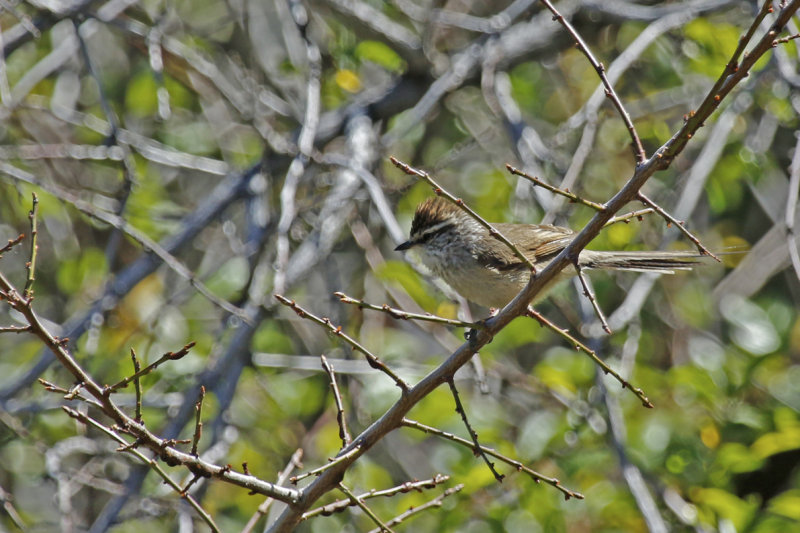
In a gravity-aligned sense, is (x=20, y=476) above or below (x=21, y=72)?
below

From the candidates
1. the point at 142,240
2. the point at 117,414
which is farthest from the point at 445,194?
the point at 142,240

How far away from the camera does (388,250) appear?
A: 24.4 feet

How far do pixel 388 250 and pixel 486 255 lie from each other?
2.64 meters

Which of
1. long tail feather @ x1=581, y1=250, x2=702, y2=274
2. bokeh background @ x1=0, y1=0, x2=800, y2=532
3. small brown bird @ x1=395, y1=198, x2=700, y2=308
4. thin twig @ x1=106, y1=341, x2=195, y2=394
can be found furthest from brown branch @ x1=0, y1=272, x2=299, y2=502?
long tail feather @ x1=581, y1=250, x2=702, y2=274

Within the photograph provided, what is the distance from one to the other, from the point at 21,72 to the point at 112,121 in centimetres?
290

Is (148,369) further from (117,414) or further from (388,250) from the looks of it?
(388,250)

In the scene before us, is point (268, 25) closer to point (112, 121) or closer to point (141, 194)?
point (141, 194)

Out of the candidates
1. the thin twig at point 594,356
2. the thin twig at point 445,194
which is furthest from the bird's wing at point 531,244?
the thin twig at point 445,194

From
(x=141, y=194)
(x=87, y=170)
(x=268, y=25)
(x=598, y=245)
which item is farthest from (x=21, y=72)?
(x=598, y=245)

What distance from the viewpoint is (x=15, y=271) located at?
7.97m

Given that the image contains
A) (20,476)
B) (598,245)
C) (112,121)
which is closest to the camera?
(112,121)

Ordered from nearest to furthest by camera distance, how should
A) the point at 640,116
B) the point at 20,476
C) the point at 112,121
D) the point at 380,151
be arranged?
the point at 112,121 < the point at 380,151 < the point at 640,116 < the point at 20,476

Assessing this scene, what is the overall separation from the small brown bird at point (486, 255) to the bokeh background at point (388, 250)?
0.20 meters

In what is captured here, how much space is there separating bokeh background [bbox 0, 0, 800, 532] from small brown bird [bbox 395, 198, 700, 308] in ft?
0.66
